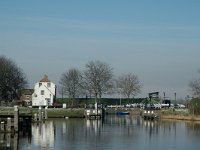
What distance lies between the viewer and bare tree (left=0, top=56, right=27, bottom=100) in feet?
350

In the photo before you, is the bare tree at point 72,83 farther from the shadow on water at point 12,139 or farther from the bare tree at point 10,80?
the shadow on water at point 12,139

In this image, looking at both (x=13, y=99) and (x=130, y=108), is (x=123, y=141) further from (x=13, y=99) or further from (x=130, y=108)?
(x=130, y=108)

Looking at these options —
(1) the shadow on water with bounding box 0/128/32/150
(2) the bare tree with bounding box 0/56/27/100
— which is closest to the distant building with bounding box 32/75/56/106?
(2) the bare tree with bounding box 0/56/27/100

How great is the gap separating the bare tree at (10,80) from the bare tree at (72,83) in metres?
14.5

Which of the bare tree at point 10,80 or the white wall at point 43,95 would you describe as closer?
the bare tree at point 10,80

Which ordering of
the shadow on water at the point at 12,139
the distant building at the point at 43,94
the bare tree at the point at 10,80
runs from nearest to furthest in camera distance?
1. the shadow on water at the point at 12,139
2. the bare tree at the point at 10,80
3. the distant building at the point at 43,94

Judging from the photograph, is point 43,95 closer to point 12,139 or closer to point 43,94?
point 43,94

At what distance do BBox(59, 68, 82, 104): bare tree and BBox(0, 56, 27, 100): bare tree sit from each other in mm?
14460

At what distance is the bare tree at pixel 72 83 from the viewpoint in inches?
4815

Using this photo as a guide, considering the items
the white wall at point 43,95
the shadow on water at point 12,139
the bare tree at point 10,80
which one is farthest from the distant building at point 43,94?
the shadow on water at point 12,139

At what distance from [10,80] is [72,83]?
2018 cm

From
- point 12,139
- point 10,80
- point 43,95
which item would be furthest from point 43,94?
point 12,139

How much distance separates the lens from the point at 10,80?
10775 cm

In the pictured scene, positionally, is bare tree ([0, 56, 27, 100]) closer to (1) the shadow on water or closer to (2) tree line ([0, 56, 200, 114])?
(2) tree line ([0, 56, 200, 114])
